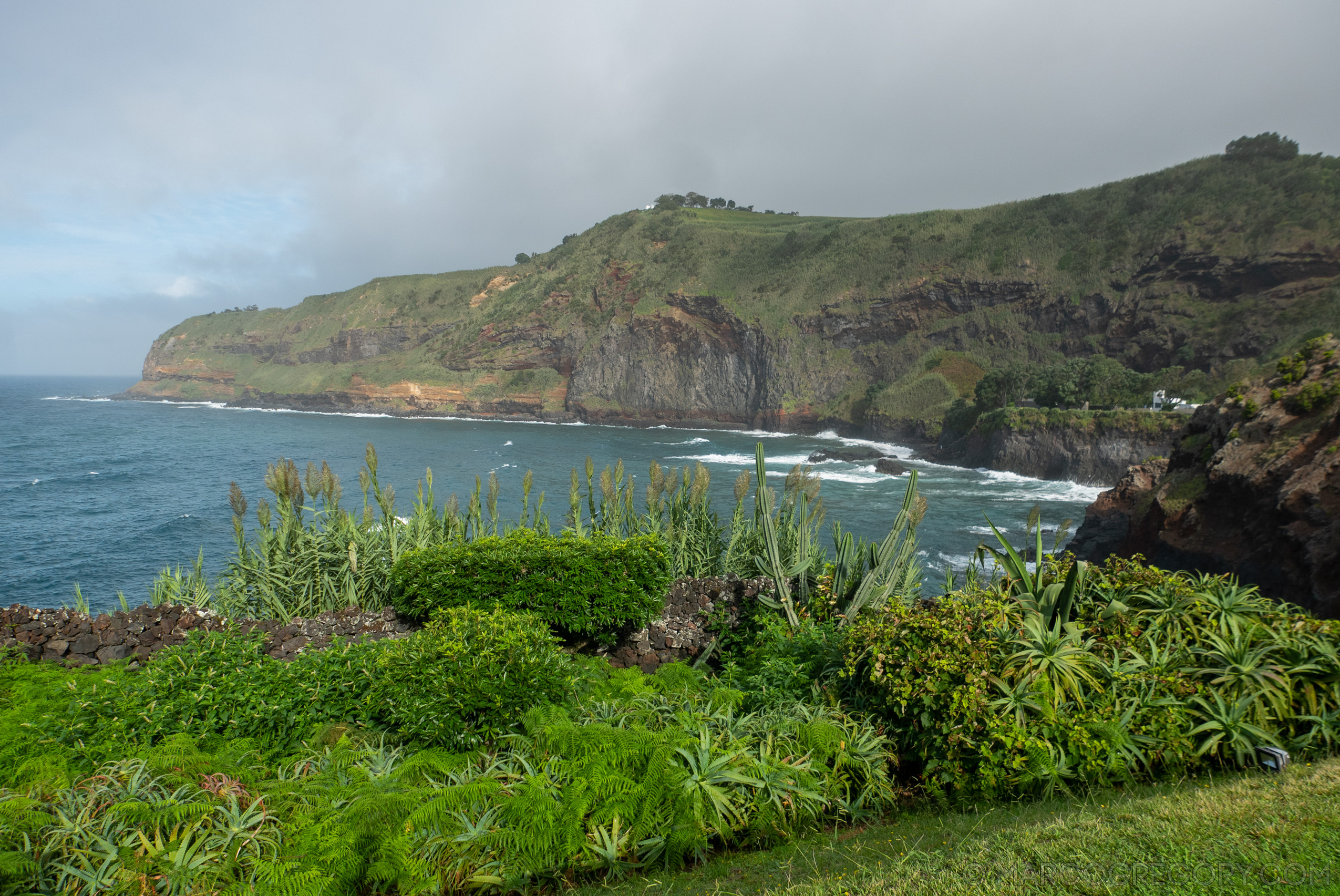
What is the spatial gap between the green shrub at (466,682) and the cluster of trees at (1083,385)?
49358 mm

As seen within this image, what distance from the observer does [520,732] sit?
463 cm

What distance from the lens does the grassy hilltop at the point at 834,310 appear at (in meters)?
54.8

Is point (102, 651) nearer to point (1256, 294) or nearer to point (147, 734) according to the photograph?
point (147, 734)

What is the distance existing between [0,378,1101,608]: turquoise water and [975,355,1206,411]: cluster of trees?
310 inches

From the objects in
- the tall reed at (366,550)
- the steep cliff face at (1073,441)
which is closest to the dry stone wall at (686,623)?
the tall reed at (366,550)

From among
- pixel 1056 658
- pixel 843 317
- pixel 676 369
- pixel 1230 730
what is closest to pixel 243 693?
pixel 1056 658

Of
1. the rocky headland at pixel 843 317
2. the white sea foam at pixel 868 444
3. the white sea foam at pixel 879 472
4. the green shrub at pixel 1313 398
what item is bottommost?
the white sea foam at pixel 868 444

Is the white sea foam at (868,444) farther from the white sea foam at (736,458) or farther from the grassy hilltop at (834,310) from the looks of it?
the white sea foam at (736,458)

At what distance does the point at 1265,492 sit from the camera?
42.8 feet

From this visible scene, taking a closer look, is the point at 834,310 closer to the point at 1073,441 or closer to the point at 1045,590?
the point at 1073,441

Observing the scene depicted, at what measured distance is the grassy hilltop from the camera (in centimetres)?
5478

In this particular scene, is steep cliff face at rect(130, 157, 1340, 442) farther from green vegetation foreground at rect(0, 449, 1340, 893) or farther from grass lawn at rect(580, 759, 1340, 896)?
grass lawn at rect(580, 759, 1340, 896)

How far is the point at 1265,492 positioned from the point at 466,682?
51.7ft

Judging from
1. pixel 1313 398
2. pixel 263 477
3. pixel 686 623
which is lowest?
pixel 263 477
